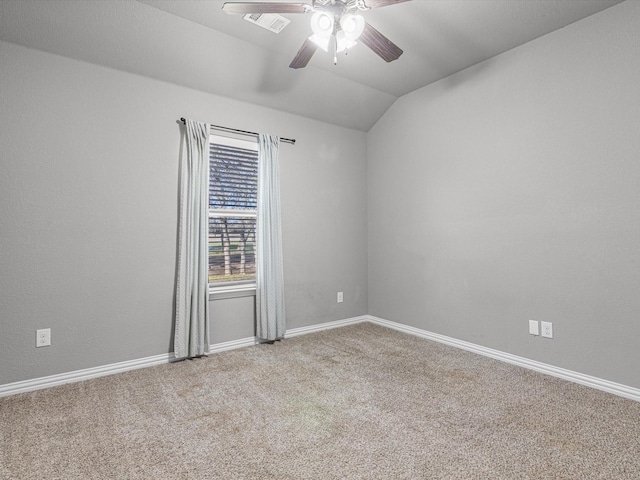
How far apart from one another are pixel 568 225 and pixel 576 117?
821mm

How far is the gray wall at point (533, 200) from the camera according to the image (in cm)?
236

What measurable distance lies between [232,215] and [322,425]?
7.22 ft

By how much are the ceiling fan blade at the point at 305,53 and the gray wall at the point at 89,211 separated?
1199 mm

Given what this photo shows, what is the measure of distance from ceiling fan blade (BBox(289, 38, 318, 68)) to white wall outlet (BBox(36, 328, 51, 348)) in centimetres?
269

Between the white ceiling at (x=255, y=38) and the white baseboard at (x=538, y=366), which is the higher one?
the white ceiling at (x=255, y=38)

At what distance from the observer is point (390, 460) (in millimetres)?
1637

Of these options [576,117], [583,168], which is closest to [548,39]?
[576,117]

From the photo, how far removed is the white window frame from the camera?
3295 millimetres

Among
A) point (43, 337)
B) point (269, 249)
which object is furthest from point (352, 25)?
point (43, 337)

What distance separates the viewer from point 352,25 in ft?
6.48

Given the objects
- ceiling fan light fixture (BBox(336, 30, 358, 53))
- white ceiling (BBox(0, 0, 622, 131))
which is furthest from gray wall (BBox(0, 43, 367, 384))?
ceiling fan light fixture (BBox(336, 30, 358, 53))

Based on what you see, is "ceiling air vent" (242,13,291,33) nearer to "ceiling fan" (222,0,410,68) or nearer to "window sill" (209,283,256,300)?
"ceiling fan" (222,0,410,68)

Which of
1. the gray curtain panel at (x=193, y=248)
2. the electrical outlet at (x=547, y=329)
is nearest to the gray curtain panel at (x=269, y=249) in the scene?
the gray curtain panel at (x=193, y=248)

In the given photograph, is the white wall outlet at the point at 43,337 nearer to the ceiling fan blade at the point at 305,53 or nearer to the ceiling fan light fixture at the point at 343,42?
the ceiling fan blade at the point at 305,53
